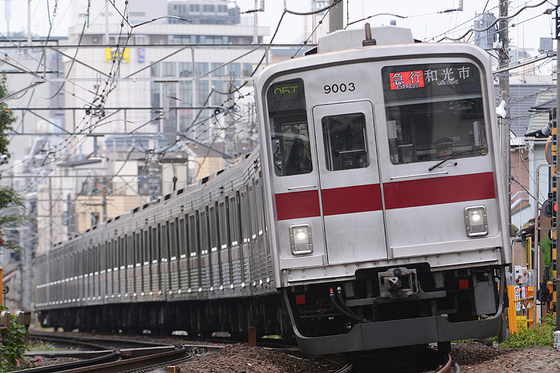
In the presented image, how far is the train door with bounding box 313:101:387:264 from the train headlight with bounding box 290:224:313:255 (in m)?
0.17

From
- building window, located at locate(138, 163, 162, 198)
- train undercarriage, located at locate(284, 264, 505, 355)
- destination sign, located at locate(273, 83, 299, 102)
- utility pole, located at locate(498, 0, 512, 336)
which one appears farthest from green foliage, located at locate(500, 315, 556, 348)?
building window, located at locate(138, 163, 162, 198)

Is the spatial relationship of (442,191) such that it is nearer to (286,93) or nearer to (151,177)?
(286,93)

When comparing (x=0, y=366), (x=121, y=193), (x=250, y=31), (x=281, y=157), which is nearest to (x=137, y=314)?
(x=0, y=366)

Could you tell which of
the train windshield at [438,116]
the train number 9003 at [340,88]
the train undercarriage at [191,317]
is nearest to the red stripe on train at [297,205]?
the train windshield at [438,116]

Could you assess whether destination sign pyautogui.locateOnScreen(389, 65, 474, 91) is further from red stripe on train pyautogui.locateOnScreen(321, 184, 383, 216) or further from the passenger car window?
red stripe on train pyautogui.locateOnScreen(321, 184, 383, 216)

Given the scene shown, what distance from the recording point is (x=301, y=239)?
25.8 feet

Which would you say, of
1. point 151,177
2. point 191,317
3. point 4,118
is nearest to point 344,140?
point 4,118

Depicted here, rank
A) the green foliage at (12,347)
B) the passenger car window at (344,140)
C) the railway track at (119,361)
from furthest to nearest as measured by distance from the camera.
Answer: the green foliage at (12,347), the railway track at (119,361), the passenger car window at (344,140)

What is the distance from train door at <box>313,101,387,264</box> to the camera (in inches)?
309

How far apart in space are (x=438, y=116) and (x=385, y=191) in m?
0.87

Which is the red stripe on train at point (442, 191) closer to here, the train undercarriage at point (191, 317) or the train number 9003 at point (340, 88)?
the train number 9003 at point (340, 88)

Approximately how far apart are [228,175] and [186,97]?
8554cm

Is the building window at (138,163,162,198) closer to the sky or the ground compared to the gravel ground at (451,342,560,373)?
closer to the sky

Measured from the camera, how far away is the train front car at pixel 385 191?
7.73m
